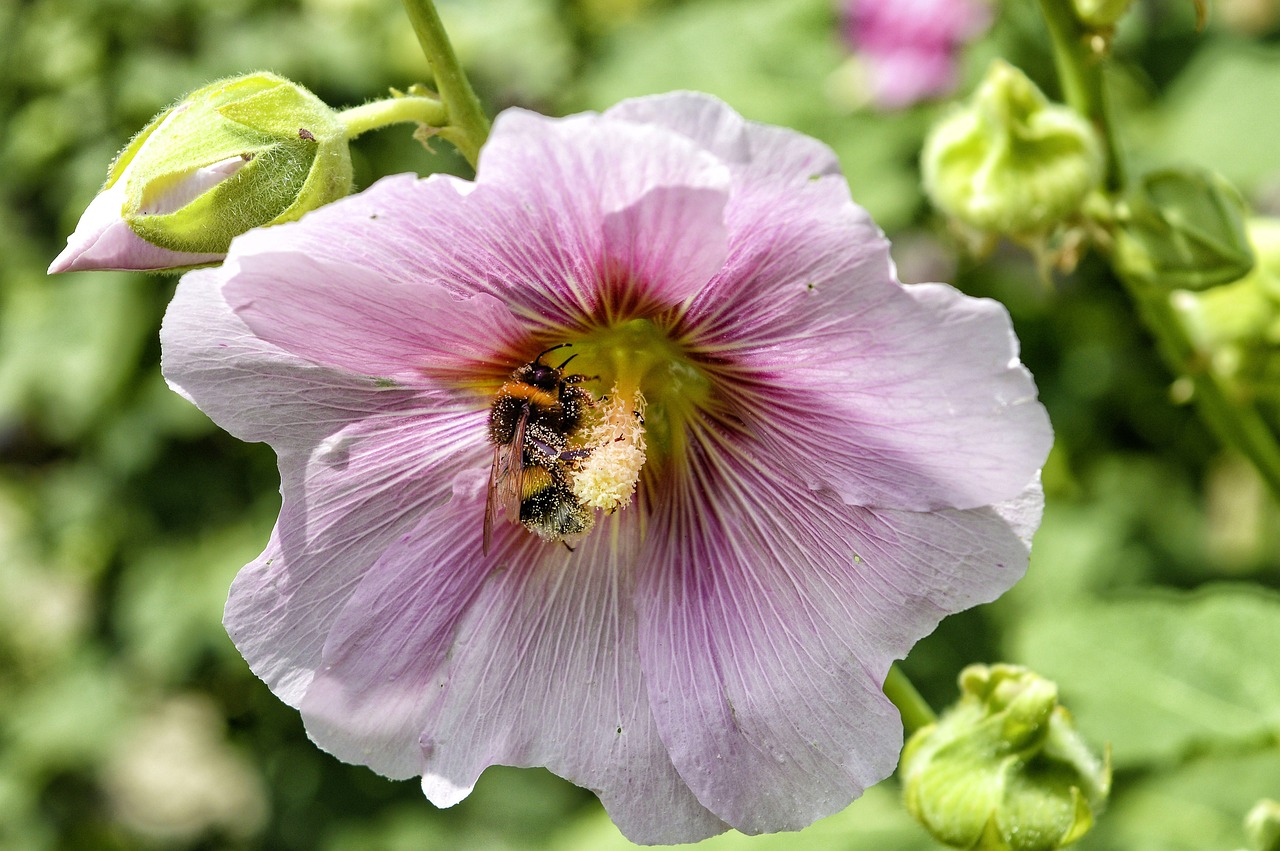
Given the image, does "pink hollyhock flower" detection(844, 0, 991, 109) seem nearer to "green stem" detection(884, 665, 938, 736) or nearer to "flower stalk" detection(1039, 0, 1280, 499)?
"flower stalk" detection(1039, 0, 1280, 499)

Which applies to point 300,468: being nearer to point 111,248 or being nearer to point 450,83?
point 111,248

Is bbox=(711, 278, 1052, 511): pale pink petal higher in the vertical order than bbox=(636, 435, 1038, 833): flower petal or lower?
higher

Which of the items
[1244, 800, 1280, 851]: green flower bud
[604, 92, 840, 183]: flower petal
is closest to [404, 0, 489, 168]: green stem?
[604, 92, 840, 183]: flower petal

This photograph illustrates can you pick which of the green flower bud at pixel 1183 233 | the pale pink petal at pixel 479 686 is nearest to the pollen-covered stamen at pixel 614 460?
the pale pink petal at pixel 479 686

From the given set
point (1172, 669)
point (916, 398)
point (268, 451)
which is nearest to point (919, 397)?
point (916, 398)

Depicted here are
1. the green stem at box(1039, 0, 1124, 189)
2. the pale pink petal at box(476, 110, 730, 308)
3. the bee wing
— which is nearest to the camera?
the pale pink petal at box(476, 110, 730, 308)

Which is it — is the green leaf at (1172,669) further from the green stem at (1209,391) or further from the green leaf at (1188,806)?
the green leaf at (1188,806)
